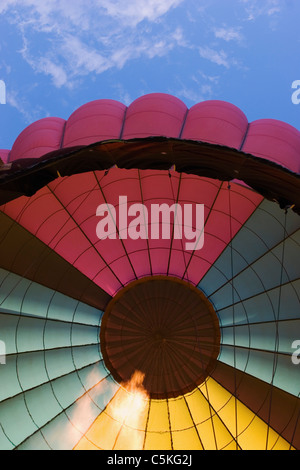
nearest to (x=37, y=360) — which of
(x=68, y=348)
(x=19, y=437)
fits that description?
(x=68, y=348)

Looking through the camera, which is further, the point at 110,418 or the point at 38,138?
the point at 110,418

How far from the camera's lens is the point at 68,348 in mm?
7168

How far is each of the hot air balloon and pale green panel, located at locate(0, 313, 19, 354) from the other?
1cm

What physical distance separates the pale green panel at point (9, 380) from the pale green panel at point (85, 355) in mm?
837

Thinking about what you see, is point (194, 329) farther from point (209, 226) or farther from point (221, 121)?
point (221, 121)

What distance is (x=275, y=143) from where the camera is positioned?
6031 mm

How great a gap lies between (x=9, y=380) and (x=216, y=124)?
4.25 meters

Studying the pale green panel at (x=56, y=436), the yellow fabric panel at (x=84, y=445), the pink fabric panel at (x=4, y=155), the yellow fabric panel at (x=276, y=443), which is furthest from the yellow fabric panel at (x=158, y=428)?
the pink fabric panel at (x=4, y=155)

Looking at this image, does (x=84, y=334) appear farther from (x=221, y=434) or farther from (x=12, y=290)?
(x=221, y=434)

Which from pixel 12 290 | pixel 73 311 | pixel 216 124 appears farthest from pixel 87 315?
pixel 216 124

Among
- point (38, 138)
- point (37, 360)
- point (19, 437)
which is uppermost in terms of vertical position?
point (38, 138)

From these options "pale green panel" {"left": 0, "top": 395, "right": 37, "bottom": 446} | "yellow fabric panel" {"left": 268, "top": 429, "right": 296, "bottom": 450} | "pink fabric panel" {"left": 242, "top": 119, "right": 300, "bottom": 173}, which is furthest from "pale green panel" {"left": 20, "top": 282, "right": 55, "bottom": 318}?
"yellow fabric panel" {"left": 268, "top": 429, "right": 296, "bottom": 450}

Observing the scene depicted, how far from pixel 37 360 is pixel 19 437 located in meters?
1.00

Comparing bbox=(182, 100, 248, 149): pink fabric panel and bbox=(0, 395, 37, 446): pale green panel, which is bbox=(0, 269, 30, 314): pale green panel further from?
bbox=(182, 100, 248, 149): pink fabric panel
